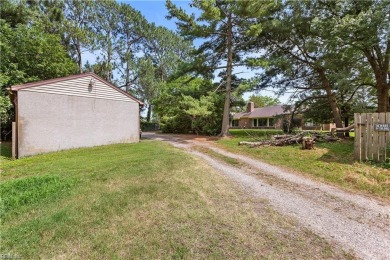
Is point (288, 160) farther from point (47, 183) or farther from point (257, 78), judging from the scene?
point (257, 78)

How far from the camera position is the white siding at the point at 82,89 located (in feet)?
39.2

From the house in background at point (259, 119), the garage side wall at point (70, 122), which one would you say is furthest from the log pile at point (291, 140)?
the house in background at point (259, 119)

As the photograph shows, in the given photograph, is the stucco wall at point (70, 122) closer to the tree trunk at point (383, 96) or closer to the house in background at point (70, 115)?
the house in background at point (70, 115)

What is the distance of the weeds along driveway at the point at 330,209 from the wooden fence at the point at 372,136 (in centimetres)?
277

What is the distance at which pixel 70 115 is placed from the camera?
12.7 metres

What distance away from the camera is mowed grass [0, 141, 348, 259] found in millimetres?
2879

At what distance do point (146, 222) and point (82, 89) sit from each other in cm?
1189

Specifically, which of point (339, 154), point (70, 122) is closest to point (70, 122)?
point (70, 122)

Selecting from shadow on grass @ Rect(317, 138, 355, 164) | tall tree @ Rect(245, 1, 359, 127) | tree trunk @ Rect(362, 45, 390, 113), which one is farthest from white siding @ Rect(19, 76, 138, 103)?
tree trunk @ Rect(362, 45, 390, 113)

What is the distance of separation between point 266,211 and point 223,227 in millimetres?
1026

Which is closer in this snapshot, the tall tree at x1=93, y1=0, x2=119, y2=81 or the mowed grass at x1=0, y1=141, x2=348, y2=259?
the mowed grass at x1=0, y1=141, x2=348, y2=259

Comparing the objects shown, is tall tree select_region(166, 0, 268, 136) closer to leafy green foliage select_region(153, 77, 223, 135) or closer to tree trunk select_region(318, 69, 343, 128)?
leafy green foliage select_region(153, 77, 223, 135)

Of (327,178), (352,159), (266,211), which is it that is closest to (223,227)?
(266,211)

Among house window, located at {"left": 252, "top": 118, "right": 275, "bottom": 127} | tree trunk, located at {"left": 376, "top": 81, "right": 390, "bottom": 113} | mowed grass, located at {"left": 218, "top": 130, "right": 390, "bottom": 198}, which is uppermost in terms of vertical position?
tree trunk, located at {"left": 376, "top": 81, "right": 390, "bottom": 113}
